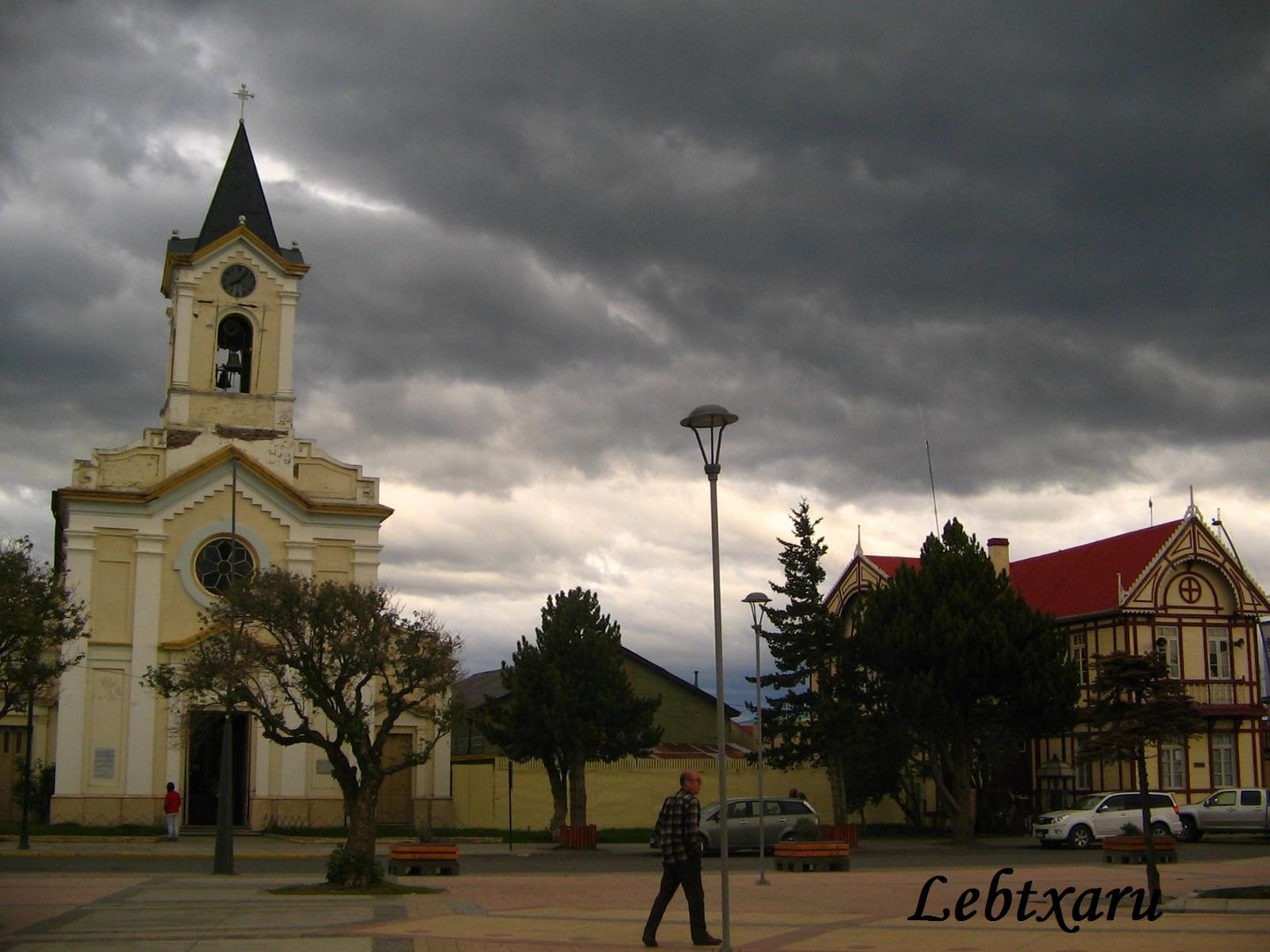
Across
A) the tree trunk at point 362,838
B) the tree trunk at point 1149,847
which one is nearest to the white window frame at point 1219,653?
the tree trunk at point 1149,847

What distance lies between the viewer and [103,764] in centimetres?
4172

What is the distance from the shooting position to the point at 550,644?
1571 inches

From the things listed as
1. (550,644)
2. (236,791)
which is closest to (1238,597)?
(550,644)

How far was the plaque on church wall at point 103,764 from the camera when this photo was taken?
4159cm

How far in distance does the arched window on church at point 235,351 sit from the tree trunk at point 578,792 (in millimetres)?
17184

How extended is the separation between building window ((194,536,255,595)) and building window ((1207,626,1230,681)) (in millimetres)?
32209

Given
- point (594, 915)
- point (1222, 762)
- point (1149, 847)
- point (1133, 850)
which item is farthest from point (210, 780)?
point (1222, 762)

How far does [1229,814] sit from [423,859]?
26670mm

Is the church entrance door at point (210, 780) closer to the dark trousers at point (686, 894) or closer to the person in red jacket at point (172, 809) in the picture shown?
the person in red jacket at point (172, 809)

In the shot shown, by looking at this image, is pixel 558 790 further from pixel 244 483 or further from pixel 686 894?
pixel 686 894

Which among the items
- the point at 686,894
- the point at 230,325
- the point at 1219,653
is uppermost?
the point at 230,325

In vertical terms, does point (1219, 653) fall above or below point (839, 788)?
above

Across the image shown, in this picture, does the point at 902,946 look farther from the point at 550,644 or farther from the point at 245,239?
the point at 245,239

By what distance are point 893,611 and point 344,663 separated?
905 inches
